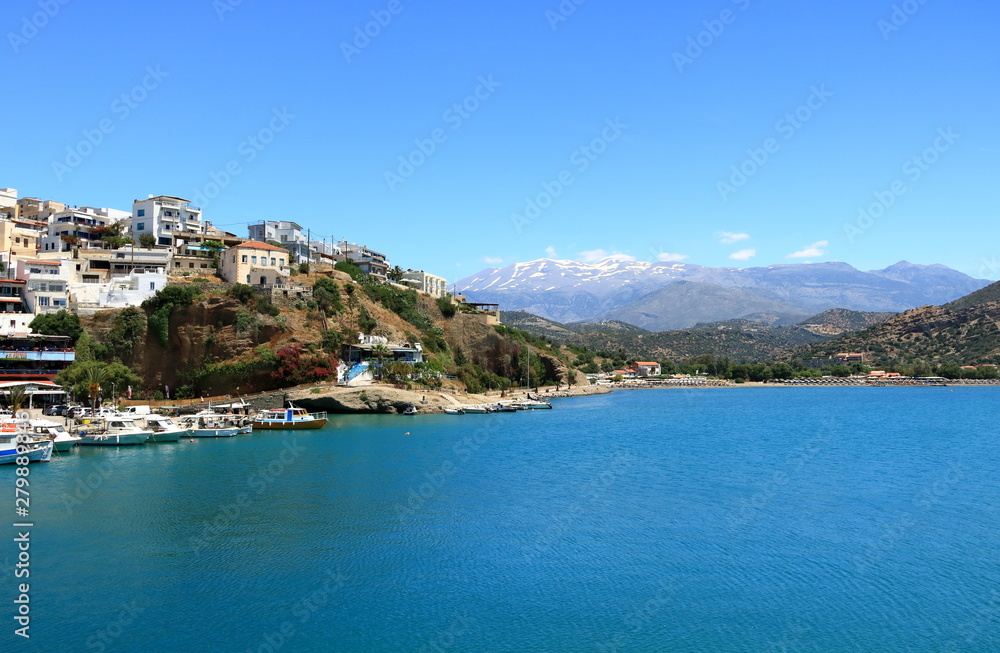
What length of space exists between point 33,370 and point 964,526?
56.0m

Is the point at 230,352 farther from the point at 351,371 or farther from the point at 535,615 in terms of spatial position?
the point at 535,615

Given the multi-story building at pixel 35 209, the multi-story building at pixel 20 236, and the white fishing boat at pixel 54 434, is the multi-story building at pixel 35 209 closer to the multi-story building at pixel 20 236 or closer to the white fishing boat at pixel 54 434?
the multi-story building at pixel 20 236

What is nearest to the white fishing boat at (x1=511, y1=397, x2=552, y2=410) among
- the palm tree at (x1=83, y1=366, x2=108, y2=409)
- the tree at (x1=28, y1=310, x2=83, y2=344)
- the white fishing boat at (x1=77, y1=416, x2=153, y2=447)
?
the palm tree at (x1=83, y1=366, x2=108, y2=409)

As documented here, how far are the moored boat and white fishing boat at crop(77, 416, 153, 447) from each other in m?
8.43

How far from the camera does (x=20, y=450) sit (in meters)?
33.7

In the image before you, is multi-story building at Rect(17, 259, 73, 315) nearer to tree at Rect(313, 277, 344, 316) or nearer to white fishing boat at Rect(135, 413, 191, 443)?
tree at Rect(313, 277, 344, 316)

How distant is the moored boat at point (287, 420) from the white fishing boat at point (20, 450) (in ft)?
50.5

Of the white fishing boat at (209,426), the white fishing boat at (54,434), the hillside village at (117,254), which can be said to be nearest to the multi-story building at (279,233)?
the hillside village at (117,254)

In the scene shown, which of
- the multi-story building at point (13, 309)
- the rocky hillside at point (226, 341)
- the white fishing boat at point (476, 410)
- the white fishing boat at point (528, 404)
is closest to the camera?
the multi-story building at point (13, 309)

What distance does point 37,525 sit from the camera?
23.1 m

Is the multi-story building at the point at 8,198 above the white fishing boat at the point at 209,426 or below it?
above

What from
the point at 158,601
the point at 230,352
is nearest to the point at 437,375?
the point at 230,352

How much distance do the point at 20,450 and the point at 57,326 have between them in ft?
84.6

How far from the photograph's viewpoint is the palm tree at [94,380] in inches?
1977
